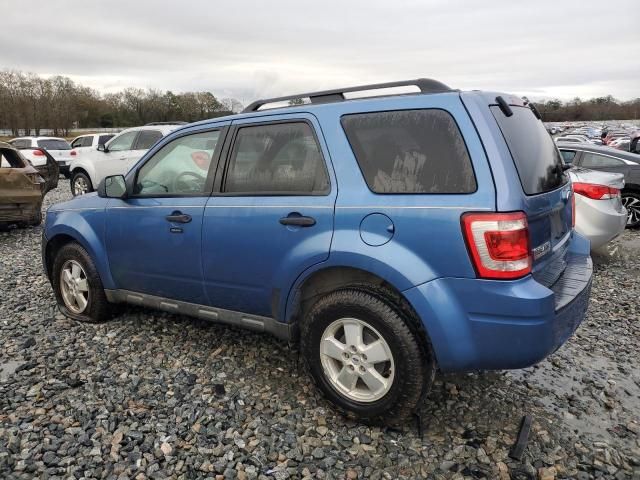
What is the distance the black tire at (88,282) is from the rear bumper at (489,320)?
9.39ft

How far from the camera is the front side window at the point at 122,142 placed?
12484 millimetres

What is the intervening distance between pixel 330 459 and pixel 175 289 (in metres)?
1.72

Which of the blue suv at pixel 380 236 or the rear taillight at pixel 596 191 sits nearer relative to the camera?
the blue suv at pixel 380 236

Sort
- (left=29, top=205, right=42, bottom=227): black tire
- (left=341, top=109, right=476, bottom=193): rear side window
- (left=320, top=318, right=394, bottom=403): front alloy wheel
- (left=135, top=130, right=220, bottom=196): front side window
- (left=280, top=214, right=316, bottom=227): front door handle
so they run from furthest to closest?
(left=29, top=205, right=42, bottom=227): black tire, (left=135, top=130, right=220, bottom=196): front side window, (left=280, top=214, right=316, bottom=227): front door handle, (left=320, top=318, right=394, bottom=403): front alloy wheel, (left=341, top=109, right=476, bottom=193): rear side window

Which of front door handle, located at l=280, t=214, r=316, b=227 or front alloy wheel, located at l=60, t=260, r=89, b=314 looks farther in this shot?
front alloy wheel, located at l=60, t=260, r=89, b=314

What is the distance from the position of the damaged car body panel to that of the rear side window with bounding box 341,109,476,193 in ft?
24.3

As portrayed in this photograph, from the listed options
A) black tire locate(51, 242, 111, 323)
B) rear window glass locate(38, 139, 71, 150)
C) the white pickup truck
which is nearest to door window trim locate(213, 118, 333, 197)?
black tire locate(51, 242, 111, 323)

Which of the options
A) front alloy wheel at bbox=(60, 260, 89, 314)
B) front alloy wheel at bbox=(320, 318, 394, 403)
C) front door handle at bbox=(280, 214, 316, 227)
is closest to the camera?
front alloy wheel at bbox=(320, 318, 394, 403)

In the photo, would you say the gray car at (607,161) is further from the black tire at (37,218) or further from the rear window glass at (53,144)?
the rear window glass at (53,144)

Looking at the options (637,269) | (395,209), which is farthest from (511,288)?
(637,269)

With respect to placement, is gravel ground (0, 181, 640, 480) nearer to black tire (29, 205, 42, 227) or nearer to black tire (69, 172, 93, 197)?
black tire (29, 205, 42, 227)

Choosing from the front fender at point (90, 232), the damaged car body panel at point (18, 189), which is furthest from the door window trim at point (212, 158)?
the damaged car body panel at point (18, 189)

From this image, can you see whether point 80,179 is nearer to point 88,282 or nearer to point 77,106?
point 88,282

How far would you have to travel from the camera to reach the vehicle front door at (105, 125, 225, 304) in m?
3.49
